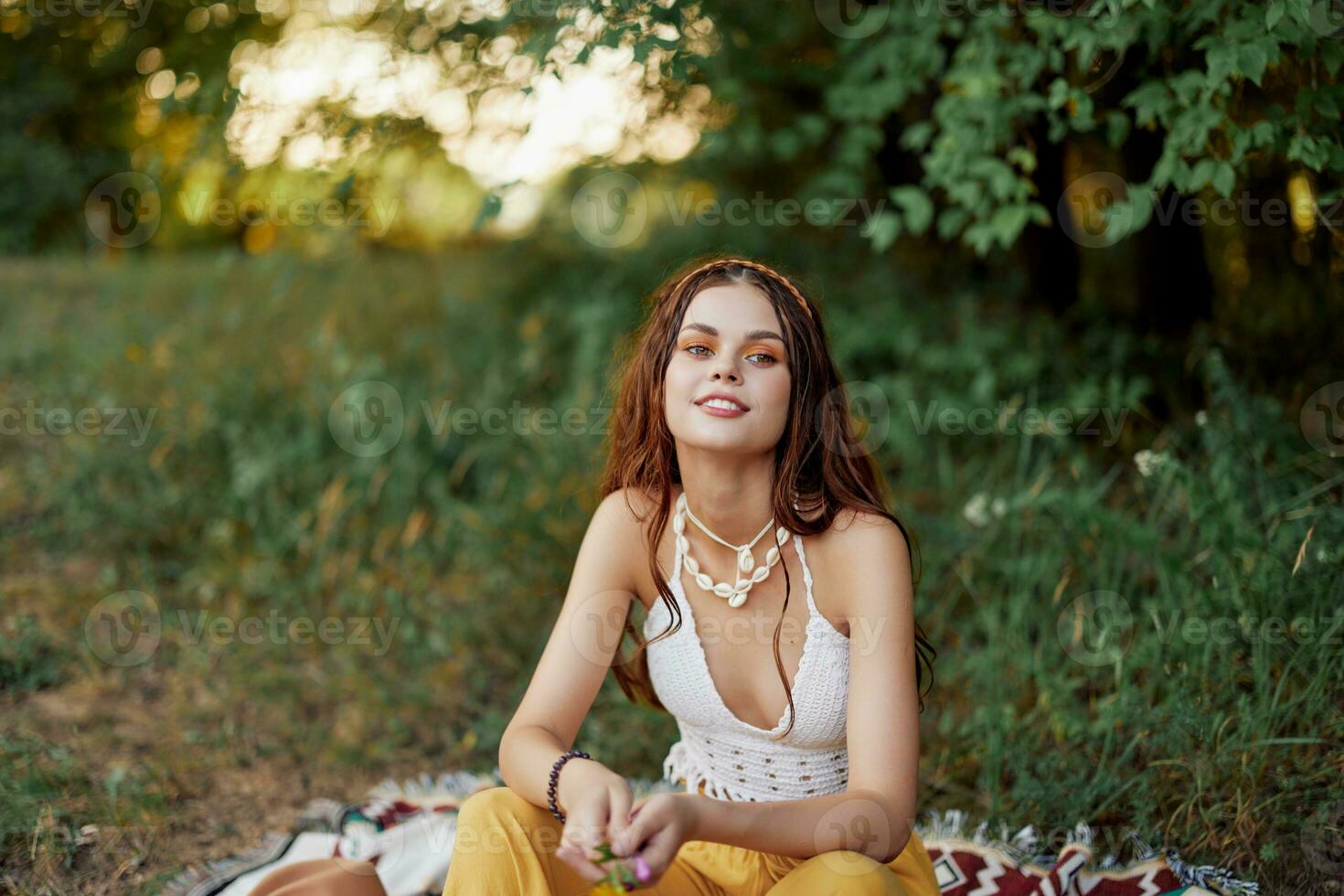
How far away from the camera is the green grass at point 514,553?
8.20 ft

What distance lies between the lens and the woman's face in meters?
1.77

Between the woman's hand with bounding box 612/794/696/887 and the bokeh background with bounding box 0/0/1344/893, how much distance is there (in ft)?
4.25

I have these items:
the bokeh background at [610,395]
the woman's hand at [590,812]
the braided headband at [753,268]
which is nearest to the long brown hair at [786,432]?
the braided headband at [753,268]

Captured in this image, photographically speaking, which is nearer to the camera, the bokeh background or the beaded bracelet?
the beaded bracelet

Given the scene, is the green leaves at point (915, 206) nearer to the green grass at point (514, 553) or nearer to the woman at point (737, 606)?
the green grass at point (514, 553)

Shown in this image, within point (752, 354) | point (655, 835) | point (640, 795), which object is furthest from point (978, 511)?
point (655, 835)

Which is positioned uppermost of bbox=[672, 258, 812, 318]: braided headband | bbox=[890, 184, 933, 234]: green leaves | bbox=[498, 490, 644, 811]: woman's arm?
bbox=[890, 184, 933, 234]: green leaves

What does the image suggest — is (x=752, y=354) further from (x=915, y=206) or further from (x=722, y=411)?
(x=915, y=206)

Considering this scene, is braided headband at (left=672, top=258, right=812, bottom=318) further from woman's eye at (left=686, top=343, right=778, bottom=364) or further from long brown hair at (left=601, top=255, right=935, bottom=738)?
woman's eye at (left=686, top=343, right=778, bottom=364)

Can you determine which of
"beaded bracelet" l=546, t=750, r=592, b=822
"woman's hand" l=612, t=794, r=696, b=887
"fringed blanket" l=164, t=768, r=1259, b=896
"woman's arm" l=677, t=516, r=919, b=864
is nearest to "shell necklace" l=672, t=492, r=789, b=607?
"woman's arm" l=677, t=516, r=919, b=864

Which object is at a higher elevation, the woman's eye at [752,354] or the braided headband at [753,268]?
the braided headband at [753,268]

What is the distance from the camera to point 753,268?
1918 mm

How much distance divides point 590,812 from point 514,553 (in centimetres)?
225

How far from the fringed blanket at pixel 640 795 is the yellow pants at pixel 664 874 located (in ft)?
1.58
